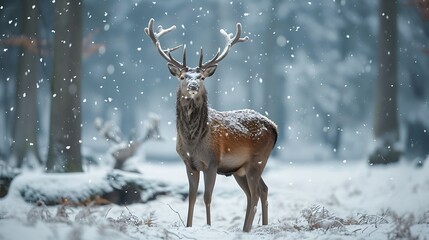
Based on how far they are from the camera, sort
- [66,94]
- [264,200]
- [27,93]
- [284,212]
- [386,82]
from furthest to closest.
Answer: [27,93]
[386,82]
[66,94]
[284,212]
[264,200]

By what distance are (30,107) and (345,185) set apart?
27.4 feet

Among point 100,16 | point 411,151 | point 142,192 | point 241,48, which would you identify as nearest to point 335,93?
point 241,48

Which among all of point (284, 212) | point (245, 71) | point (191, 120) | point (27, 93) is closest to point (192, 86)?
point (191, 120)

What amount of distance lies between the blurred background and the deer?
8525 millimetres

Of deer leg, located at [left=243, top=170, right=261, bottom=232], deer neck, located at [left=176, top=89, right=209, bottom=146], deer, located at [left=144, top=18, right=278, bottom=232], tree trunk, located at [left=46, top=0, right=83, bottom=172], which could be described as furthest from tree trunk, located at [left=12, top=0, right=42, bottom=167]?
deer leg, located at [left=243, top=170, right=261, bottom=232]

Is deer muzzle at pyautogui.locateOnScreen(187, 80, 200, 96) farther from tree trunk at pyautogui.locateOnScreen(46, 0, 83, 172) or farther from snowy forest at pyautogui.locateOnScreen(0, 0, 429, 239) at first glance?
tree trunk at pyautogui.locateOnScreen(46, 0, 83, 172)

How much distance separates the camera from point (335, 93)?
21109 mm

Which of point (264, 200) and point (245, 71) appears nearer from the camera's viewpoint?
point (264, 200)

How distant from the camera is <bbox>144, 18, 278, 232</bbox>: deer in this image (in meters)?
6.27

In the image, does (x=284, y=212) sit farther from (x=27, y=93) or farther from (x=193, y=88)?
(x=27, y=93)

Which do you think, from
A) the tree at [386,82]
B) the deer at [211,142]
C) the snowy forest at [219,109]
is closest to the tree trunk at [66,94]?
the snowy forest at [219,109]

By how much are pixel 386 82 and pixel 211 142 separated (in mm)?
8324

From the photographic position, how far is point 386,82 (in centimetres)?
1341

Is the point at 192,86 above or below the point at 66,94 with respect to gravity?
above
